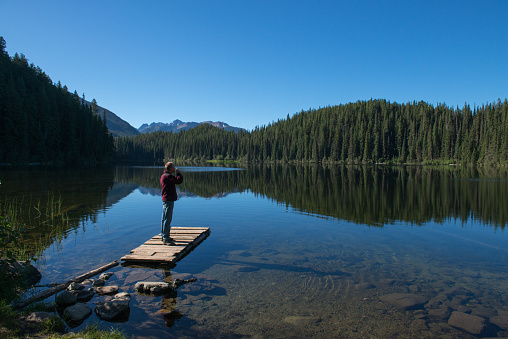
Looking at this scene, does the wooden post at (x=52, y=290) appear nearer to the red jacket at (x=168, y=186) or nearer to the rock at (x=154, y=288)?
the rock at (x=154, y=288)

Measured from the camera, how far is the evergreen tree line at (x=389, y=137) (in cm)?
9794

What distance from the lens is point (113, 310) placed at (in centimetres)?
651

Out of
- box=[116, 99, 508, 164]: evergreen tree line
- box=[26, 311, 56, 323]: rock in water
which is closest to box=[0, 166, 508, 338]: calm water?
box=[26, 311, 56, 323]: rock in water

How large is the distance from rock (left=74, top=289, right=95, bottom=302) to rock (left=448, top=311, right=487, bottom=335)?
815 centimetres

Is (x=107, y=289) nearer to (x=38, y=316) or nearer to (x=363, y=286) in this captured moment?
(x=38, y=316)

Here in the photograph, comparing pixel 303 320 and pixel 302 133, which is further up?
pixel 302 133

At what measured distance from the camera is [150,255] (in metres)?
9.84

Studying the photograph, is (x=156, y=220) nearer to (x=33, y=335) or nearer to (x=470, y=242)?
(x=33, y=335)

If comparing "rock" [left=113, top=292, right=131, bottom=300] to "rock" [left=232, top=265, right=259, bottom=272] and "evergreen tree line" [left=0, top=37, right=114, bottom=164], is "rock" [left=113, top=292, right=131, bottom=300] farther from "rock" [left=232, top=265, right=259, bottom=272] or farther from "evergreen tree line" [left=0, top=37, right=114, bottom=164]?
"evergreen tree line" [left=0, top=37, right=114, bottom=164]

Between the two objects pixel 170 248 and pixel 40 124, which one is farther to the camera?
pixel 40 124

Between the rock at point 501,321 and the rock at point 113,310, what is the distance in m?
7.80

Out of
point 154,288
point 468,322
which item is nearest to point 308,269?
point 468,322

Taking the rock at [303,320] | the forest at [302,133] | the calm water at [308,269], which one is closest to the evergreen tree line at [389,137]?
the forest at [302,133]

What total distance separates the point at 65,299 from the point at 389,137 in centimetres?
13668
